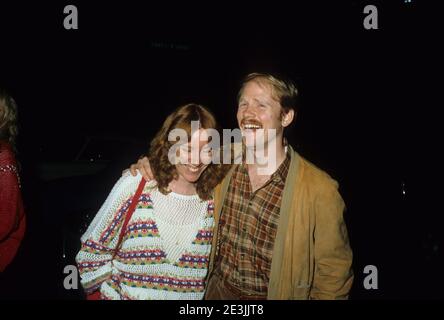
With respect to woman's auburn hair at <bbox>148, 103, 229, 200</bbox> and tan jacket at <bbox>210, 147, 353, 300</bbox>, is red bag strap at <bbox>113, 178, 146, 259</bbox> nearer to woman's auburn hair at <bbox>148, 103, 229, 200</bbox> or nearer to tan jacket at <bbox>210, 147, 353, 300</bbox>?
woman's auburn hair at <bbox>148, 103, 229, 200</bbox>

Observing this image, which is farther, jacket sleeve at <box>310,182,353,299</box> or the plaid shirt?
the plaid shirt

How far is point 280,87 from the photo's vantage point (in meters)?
2.13

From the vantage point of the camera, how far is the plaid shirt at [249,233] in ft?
6.40

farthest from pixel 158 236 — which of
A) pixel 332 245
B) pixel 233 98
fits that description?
pixel 233 98

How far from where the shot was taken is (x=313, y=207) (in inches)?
73.4

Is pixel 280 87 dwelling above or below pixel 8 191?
above

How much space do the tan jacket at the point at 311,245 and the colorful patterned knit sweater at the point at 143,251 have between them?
50cm

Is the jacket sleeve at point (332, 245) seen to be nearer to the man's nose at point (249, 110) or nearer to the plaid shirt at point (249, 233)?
the plaid shirt at point (249, 233)

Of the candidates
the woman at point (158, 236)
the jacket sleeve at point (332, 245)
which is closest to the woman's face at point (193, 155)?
the woman at point (158, 236)

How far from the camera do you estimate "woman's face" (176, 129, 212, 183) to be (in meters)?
1.83

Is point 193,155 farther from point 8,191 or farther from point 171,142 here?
point 8,191

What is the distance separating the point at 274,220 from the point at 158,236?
0.72m

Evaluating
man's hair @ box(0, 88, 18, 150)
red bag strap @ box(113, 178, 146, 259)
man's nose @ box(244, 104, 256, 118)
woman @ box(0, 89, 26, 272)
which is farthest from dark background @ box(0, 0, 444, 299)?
man's nose @ box(244, 104, 256, 118)
